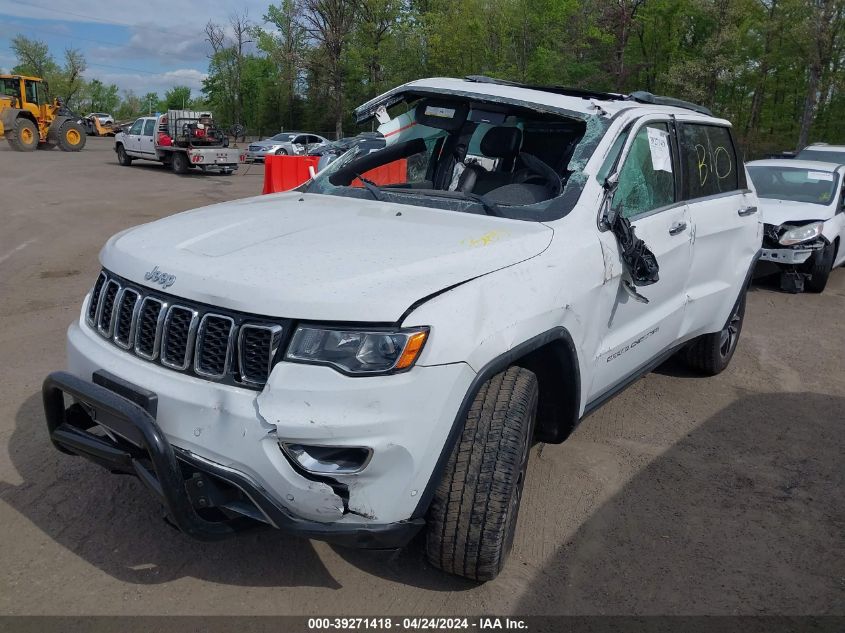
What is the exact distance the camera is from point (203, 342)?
8.29 feet

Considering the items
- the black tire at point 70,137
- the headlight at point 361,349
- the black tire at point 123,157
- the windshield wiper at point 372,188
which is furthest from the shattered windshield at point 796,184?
the black tire at point 70,137

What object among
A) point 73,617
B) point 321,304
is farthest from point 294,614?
point 321,304

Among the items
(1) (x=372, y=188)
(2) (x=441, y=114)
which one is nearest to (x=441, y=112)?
(2) (x=441, y=114)

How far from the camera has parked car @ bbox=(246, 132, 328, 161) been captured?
30.1m

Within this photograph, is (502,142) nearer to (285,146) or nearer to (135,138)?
(135,138)

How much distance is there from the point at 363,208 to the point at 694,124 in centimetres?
229

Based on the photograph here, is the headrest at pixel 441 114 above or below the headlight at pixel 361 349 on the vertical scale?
above

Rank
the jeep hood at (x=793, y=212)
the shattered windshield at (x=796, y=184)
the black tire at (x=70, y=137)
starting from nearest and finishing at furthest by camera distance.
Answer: the jeep hood at (x=793, y=212) < the shattered windshield at (x=796, y=184) < the black tire at (x=70, y=137)

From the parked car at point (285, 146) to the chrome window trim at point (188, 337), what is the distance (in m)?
27.4

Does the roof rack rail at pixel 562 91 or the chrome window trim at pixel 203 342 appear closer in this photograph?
the chrome window trim at pixel 203 342

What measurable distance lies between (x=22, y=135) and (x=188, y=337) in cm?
3236

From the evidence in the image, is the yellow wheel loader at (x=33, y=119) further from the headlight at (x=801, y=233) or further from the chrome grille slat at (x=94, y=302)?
the chrome grille slat at (x=94, y=302)

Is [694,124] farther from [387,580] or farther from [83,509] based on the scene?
[83,509]

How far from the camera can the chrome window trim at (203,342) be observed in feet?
8.09
